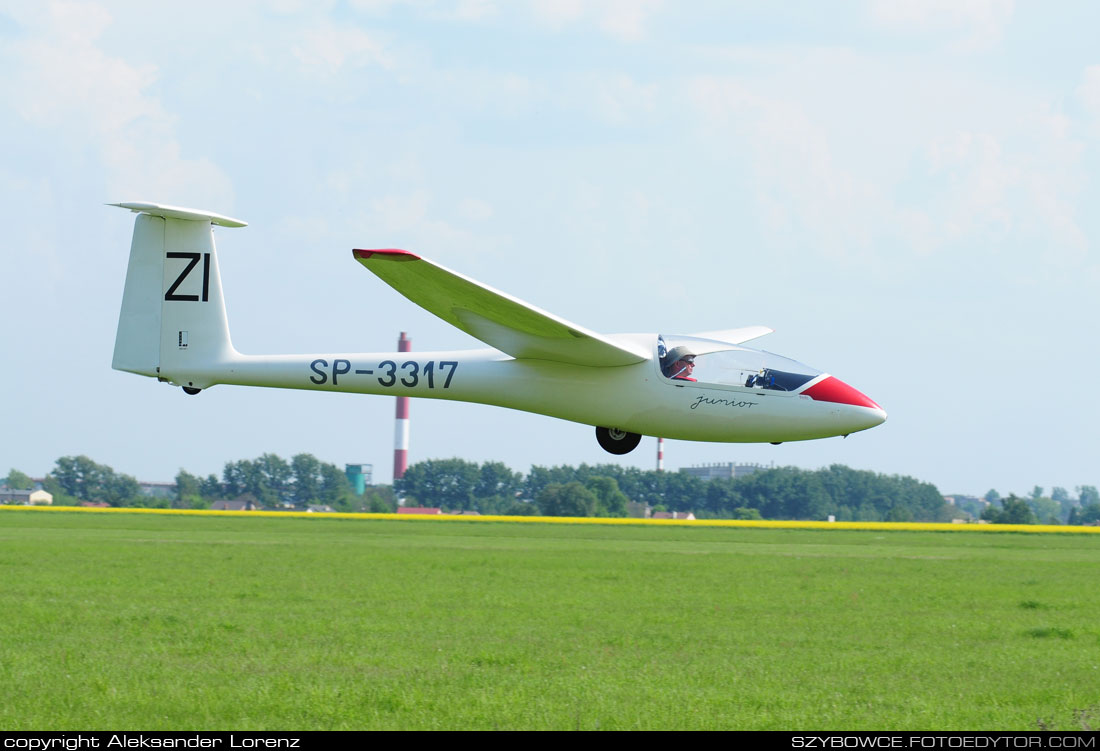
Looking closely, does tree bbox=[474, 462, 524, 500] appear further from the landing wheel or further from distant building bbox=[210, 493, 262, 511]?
the landing wheel

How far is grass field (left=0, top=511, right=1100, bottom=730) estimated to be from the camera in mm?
28531

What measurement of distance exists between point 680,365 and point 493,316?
1.85 m

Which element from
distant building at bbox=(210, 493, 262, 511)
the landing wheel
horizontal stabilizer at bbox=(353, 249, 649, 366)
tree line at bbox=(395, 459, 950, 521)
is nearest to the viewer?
horizontal stabilizer at bbox=(353, 249, 649, 366)

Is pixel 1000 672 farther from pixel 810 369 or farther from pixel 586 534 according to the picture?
pixel 586 534

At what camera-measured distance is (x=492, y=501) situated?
530 ft

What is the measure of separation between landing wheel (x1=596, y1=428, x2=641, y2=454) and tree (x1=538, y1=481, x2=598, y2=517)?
4848 inches

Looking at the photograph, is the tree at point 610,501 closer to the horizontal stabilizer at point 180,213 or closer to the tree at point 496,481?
the tree at point 496,481

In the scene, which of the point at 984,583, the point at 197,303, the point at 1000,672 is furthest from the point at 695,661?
the point at 984,583

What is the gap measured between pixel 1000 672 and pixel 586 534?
66767 millimetres

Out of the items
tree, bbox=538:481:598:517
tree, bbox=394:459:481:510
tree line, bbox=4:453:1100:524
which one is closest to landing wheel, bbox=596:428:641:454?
tree line, bbox=4:453:1100:524

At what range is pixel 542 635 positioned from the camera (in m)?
44.3

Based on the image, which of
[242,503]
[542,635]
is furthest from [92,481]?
[542,635]

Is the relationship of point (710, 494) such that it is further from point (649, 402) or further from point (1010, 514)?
point (649, 402)
